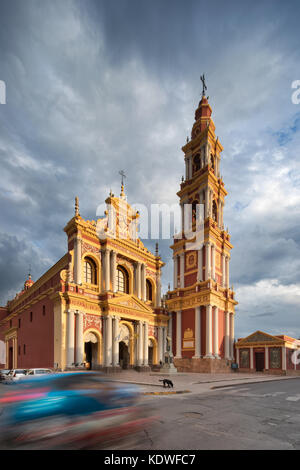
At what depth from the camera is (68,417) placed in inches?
221

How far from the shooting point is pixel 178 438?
6352 millimetres

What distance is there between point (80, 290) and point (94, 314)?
277cm

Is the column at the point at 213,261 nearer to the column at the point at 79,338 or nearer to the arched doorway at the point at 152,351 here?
the arched doorway at the point at 152,351

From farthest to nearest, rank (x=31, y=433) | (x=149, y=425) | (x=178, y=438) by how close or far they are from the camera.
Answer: (x=149, y=425) → (x=178, y=438) → (x=31, y=433)

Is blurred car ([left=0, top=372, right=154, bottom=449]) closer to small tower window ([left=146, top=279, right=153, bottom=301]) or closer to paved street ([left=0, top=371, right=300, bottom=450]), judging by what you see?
paved street ([left=0, top=371, right=300, bottom=450])

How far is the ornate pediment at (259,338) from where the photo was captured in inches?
1443

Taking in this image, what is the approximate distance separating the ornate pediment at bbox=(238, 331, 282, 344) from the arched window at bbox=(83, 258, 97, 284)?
1944 centimetres

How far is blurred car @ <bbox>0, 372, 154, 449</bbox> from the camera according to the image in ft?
18.2

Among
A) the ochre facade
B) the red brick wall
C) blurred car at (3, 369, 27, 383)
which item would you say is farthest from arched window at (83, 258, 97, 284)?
blurred car at (3, 369, 27, 383)

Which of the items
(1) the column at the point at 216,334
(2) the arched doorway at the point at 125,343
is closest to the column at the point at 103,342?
(2) the arched doorway at the point at 125,343

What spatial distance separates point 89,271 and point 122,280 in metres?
5.05

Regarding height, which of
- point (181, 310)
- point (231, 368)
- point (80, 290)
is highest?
point (80, 290)

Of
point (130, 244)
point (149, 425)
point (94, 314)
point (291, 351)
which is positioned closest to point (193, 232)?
point (130, 244)
